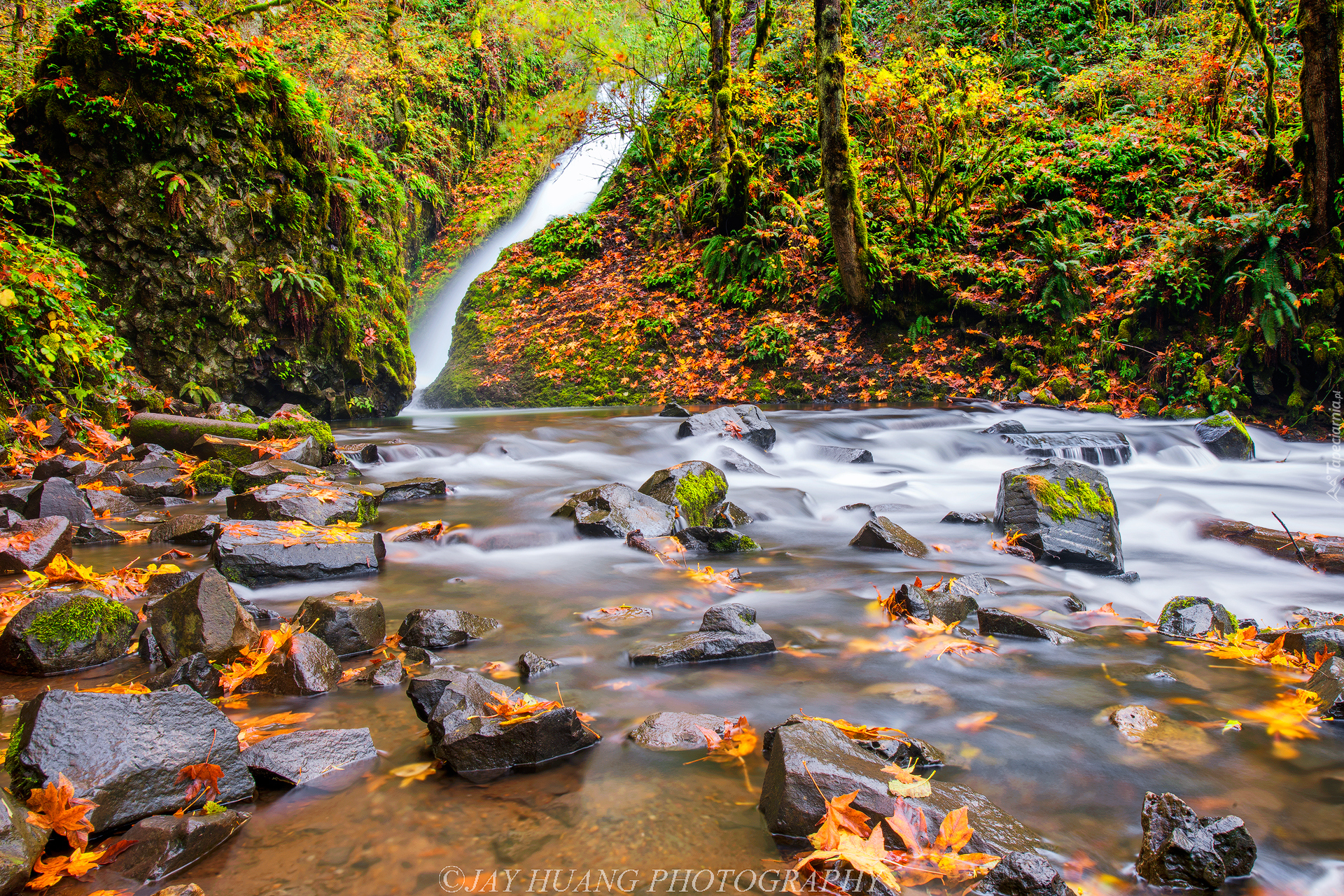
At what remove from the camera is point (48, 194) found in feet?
25.7

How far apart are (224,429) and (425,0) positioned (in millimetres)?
21665

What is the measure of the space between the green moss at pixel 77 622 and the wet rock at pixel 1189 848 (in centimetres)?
368

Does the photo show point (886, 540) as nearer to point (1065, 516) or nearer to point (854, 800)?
point (1065, 516)

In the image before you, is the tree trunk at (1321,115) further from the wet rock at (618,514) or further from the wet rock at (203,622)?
the wet rock at (203,622)

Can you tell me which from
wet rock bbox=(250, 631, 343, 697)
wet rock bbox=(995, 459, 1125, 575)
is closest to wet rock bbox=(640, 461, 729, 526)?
wet rock bbox=(995, 459, 1125, 575)

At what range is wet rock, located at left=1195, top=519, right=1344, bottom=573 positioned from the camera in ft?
14.8

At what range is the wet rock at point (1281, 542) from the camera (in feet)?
14.8

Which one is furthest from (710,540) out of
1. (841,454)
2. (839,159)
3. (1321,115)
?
(1321,115)

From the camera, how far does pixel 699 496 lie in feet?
18.2

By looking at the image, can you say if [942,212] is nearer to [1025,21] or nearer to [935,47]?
[935,47]

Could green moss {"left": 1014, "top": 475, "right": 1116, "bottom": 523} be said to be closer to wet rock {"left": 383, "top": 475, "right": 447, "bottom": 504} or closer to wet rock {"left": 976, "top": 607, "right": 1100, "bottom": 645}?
wet rock {"left": 976, "top": 607, "right": 1100, "bottom": 645}

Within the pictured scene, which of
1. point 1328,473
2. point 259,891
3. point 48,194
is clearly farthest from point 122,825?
point 1328,473

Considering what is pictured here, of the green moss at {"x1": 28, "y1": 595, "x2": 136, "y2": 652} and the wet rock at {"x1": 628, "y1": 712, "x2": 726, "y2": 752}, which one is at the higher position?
the green moss at {"x1": 28, "y1": 595, "x2": 136, "y2": 652}

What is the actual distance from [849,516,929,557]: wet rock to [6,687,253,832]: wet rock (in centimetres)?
410
